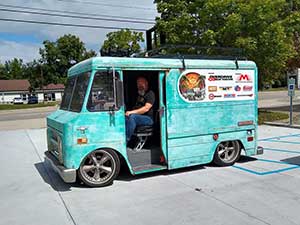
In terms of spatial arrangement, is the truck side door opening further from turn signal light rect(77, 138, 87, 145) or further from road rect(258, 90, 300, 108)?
road rect(258, 90, 300, 108)

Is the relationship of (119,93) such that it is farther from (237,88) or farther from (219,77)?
(237,88)

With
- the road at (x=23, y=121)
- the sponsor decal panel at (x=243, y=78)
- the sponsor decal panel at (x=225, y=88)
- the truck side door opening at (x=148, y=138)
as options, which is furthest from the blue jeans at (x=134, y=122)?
the road at (x=23, y=121)

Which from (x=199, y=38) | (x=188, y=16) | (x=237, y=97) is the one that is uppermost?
(x=188, y=16)

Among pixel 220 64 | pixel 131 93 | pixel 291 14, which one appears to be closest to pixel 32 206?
pixel 131 93

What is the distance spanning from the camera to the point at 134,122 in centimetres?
614

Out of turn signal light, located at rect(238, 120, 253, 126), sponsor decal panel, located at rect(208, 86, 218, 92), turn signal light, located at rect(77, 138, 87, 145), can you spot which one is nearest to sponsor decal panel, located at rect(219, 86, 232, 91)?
sponsor decal panel, located at rect(208, 86, 218, 92)

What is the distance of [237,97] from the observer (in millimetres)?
6930

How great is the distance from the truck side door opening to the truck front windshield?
966 millimetres

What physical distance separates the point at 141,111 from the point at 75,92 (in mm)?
1379

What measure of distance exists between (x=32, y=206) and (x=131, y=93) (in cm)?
343

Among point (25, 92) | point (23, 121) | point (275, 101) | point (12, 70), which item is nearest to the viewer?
point (23, 121)

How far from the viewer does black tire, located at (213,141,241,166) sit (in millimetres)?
6865

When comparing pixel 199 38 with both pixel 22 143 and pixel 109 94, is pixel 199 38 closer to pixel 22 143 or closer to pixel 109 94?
pixel 22 143

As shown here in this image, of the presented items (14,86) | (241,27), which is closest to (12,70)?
(14,86)
